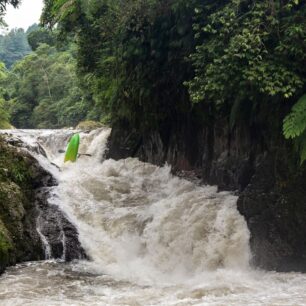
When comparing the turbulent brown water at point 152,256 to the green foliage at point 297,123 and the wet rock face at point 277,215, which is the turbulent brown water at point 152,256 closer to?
the wet rock face at point 277,215

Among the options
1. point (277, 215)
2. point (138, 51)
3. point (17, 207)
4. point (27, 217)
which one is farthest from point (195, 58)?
point (27, 217)

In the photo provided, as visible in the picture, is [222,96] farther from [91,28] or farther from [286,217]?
[91,28]

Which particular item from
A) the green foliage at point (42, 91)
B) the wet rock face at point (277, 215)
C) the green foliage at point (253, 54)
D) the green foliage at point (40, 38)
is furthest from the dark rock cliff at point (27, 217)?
the green foliage at point (40, 38)

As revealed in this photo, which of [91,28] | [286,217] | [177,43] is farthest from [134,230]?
[91,28]

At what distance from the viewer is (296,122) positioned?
22.8ft

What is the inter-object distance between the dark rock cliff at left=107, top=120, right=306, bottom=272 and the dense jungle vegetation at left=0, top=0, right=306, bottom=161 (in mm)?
365

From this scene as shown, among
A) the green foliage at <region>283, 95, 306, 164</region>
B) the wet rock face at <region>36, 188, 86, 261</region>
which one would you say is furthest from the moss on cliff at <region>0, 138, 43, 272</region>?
the green foliage at <region>283, 95, 306, 164</region>

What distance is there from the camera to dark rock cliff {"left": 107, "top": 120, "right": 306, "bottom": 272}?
7930mm

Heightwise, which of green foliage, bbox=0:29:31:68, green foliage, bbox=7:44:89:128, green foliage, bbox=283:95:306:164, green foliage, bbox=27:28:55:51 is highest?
green foliage, bbox=0:29:31:68

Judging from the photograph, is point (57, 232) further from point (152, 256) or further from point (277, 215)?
point (277, 215)

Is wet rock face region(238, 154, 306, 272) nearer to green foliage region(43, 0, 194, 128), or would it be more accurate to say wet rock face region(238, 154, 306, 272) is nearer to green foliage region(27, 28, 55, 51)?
green foliage region(43, 0, 194, 128)

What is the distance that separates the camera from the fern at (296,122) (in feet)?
22.6

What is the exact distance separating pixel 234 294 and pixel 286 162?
2683 millimetres

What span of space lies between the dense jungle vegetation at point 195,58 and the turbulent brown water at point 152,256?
1844mm
